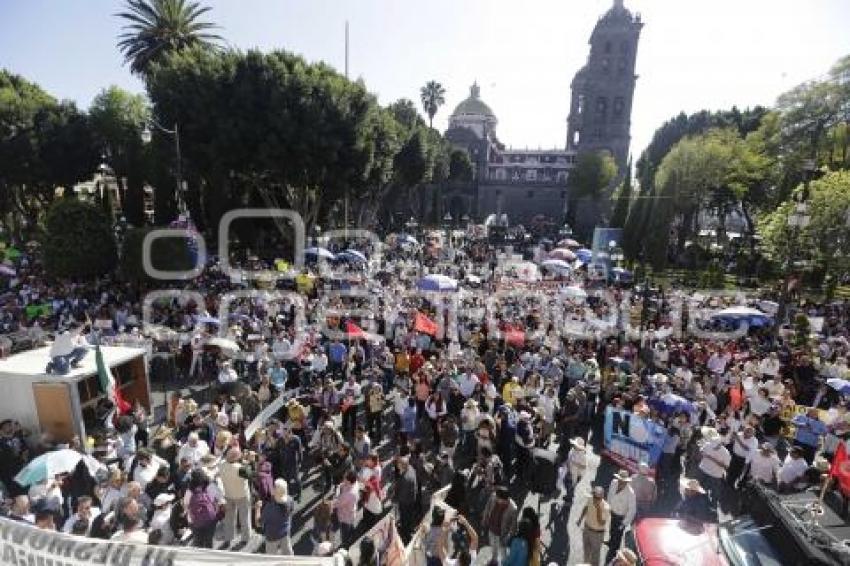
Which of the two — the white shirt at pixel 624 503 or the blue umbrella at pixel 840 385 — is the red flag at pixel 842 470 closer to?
the white shirt at pixel 624 503

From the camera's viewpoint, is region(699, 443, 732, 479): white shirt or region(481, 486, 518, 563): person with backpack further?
region(699, 443, 732, 479): white shirt

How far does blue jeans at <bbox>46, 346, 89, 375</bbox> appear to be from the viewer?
9.88 metres

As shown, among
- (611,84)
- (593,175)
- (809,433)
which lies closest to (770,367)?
(809,433)

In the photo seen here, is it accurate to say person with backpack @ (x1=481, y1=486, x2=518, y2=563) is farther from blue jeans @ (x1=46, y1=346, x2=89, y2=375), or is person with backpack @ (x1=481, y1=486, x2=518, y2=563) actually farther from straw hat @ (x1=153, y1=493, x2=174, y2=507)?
blue jeans @ (x1=46, y1=346, x2=89, y2=375)

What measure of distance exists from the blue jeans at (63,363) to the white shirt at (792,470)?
40.6 ft

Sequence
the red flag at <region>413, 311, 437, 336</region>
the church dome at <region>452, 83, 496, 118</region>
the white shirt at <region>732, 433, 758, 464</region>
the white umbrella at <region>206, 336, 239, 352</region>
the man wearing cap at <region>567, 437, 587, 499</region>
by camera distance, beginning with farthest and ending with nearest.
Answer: the church dome at <region>452, 83, 496, 118</region> → the red flag at <region>413, 311, 437, 336</region> → the white umbrella at <region>206, 336, 239, 352</region> → the white shirt at <region>732, 433, 758, 464</region> → the man wearing cap at <region>567, 437, 587, 499</region>

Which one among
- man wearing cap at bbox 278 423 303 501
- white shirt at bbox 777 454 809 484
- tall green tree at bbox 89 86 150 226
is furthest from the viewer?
tall green tree at bbox 89 86 150 226

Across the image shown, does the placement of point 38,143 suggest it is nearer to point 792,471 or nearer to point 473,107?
point 792,471

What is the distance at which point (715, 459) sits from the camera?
891cm

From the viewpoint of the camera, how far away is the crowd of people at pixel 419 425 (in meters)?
7.32

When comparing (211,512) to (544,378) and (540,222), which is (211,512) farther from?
(540,222)

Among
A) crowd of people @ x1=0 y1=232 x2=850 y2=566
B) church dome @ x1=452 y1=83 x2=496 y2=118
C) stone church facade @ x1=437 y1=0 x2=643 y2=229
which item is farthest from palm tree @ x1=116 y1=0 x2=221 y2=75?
church dome @ x1=452 y1=83 x2=496 y2=118

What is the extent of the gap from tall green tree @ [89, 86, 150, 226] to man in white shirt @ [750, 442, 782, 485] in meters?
36.9

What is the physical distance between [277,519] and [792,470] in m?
7.91
